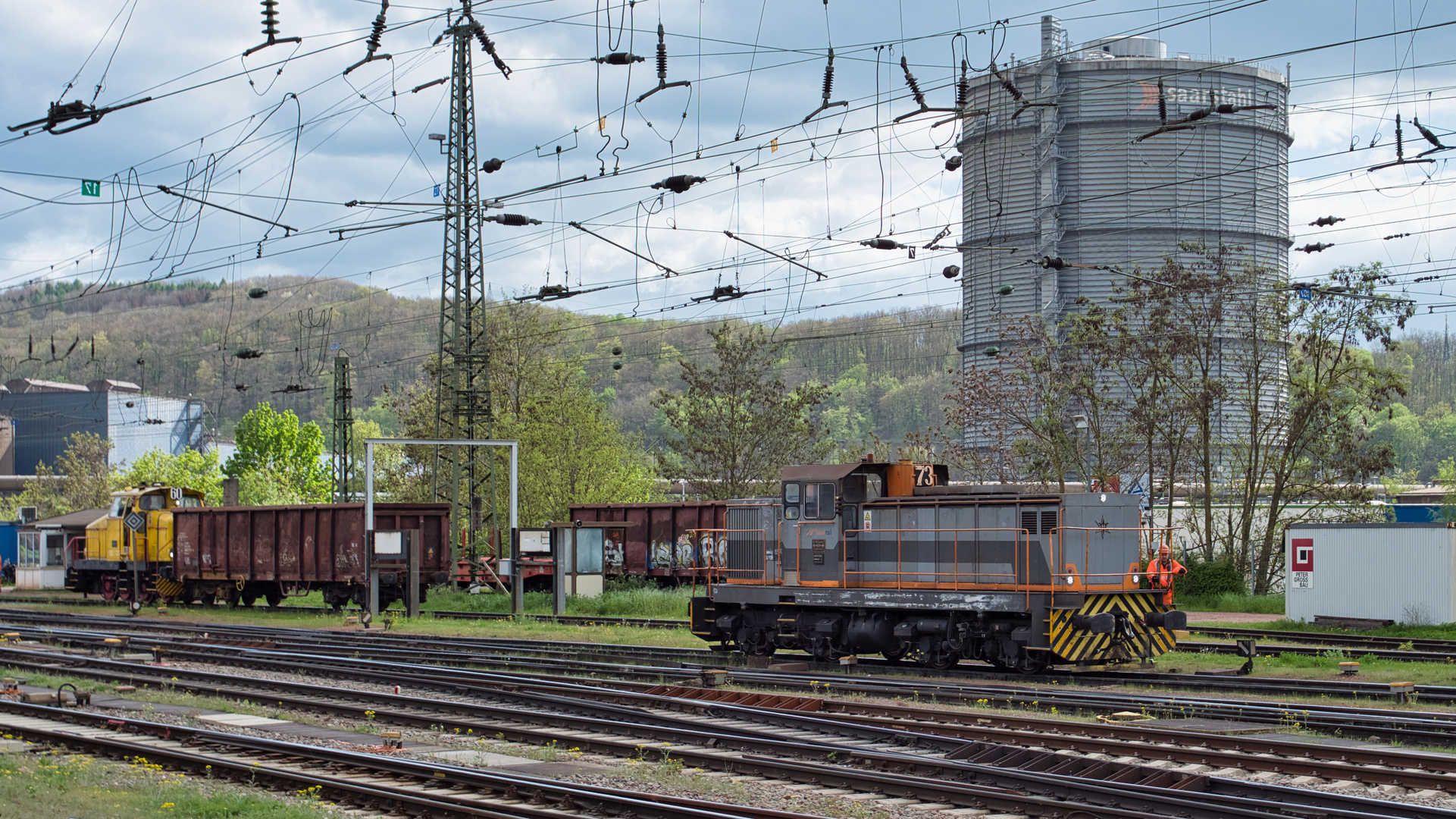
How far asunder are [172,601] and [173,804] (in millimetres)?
34664

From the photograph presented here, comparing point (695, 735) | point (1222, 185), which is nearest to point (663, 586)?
point (695, 735)

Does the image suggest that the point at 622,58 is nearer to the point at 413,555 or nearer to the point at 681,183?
the point at 681,183

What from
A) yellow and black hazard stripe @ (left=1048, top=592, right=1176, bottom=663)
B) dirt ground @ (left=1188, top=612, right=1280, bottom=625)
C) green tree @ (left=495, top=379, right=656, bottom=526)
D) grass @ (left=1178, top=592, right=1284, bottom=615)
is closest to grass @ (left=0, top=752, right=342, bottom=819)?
yellow and black hazard stripe @ (left=1048, top=592, right=1176, bottom=663)

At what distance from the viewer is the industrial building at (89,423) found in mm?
114312

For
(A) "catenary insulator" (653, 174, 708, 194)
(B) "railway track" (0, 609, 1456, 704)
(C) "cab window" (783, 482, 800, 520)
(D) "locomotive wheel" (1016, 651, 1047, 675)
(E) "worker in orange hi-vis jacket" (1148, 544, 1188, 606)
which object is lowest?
(B) "railway track" (0, 609, 1456, 704)

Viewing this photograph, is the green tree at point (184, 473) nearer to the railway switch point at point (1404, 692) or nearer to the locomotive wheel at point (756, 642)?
the locomotive wheel at point (756, 642)

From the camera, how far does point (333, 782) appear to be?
35.1ft

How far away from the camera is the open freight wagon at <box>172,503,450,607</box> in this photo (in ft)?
112

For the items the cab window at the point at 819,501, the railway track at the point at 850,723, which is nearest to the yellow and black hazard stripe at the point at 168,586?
the railway track at the point at 850,723

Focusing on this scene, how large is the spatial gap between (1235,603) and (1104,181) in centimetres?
2699

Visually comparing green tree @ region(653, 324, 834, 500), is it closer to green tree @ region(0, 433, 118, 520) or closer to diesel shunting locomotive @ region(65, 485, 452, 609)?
diesel shunting locomotive @ region(65, 485, 452, 609)

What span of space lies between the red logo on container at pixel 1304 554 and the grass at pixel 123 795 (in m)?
23.4

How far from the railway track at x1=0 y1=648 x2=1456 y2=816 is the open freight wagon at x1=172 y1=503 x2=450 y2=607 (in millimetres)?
16808

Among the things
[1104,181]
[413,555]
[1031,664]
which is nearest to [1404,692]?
[1031,664]
